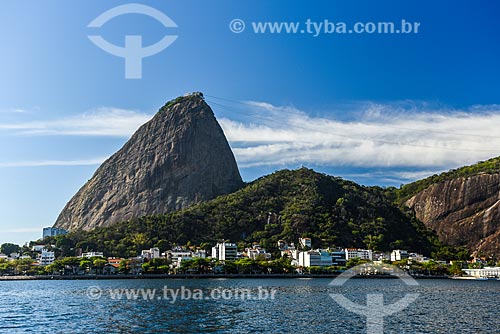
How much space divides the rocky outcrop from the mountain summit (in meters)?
67.6

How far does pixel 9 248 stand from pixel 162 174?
56687 mm

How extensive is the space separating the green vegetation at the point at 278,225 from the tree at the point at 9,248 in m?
14.3

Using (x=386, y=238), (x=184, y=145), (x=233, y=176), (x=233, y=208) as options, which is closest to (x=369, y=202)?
(x=386, y=238)

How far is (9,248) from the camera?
452ft

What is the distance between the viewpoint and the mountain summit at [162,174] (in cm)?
17662

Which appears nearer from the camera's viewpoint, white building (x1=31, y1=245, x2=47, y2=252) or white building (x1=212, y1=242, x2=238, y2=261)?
white building (x1=212, y1=242, x2=238, y2=261)

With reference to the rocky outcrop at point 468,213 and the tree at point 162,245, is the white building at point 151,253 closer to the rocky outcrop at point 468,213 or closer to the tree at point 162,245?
the tree at point 162,245

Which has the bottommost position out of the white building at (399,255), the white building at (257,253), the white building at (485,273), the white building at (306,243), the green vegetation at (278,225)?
the white building at (485,273)

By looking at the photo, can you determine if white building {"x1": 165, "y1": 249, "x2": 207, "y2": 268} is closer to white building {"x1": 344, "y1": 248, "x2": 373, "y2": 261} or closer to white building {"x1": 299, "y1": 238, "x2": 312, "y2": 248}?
white building {"x1": 299, "y1": 238, "x2": 312, "y2": 248}

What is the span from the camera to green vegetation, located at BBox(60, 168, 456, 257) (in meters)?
134

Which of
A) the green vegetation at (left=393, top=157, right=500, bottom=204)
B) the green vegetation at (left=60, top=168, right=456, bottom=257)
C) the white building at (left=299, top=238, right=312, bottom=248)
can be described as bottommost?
the white building at (left=299, top=238, right=312, bottom=248)

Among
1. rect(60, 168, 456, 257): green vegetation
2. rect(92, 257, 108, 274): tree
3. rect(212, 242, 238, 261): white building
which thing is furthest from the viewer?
rect(60, 168, 456, 257): green vegetation

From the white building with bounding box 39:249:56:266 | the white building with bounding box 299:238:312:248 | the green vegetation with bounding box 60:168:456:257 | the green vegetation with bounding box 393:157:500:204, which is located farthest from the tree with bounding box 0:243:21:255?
the green vegetation with bounding box 393:157:500:204

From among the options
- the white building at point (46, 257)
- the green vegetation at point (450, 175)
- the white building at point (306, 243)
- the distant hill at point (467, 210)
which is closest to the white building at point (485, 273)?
the distant hill at point (467, 210)
